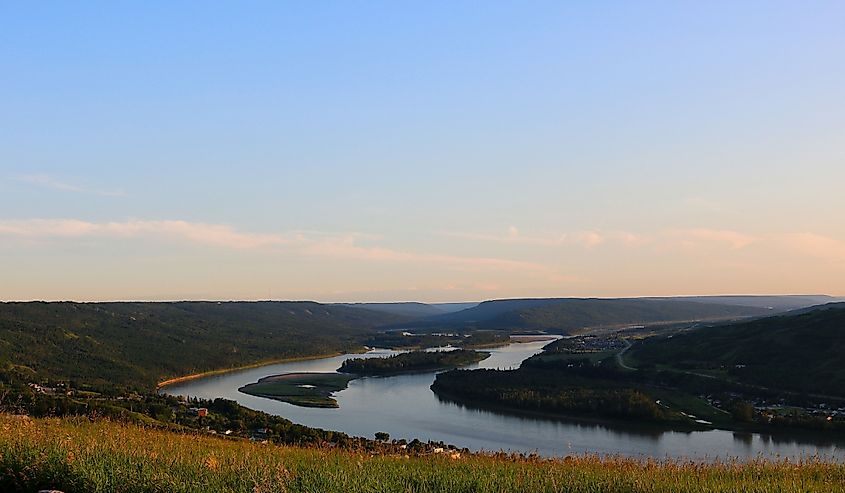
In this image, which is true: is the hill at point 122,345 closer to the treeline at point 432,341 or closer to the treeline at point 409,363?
the treeline at point 432,341

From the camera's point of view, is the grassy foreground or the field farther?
the field

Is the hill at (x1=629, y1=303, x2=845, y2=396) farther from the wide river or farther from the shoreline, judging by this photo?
the shoreline

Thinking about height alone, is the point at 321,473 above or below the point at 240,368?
above

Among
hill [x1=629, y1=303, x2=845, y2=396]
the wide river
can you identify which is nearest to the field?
the wide river

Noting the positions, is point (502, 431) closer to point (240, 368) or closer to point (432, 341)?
point (240, 368)

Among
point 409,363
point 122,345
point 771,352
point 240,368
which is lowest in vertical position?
point 240,368

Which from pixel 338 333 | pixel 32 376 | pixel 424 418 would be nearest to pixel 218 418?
pixel 424 418

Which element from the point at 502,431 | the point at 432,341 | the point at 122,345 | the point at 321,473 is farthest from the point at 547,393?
the point at 432,341
